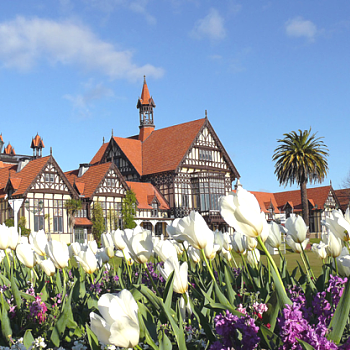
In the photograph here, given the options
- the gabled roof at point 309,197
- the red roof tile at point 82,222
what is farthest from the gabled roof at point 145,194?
the gabled roof at point 309,197

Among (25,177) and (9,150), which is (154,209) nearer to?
(25,177)

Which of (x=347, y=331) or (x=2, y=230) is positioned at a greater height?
(x=2, y=230)

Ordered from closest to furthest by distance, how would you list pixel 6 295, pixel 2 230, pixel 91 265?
pixel 6 295
pixel 91 265
pixel 2 230

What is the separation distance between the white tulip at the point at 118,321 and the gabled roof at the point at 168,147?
40997 mm

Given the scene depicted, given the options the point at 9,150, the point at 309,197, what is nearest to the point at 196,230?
the point at 309,197

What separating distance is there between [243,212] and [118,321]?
32.9 inches

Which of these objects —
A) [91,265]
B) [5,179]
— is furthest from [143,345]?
[5,179]

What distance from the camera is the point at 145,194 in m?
42.6

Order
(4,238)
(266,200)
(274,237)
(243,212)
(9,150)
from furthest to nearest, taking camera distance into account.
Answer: (9,150) < (266,200) < (4,238) < (274,237) < (243,212)

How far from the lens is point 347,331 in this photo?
2.39 meters

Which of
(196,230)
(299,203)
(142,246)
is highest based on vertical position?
(299,203)

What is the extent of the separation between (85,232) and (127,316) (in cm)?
3722

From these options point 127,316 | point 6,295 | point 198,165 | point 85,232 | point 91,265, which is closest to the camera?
point 127,316

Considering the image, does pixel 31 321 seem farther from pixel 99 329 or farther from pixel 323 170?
pixel 323 170
